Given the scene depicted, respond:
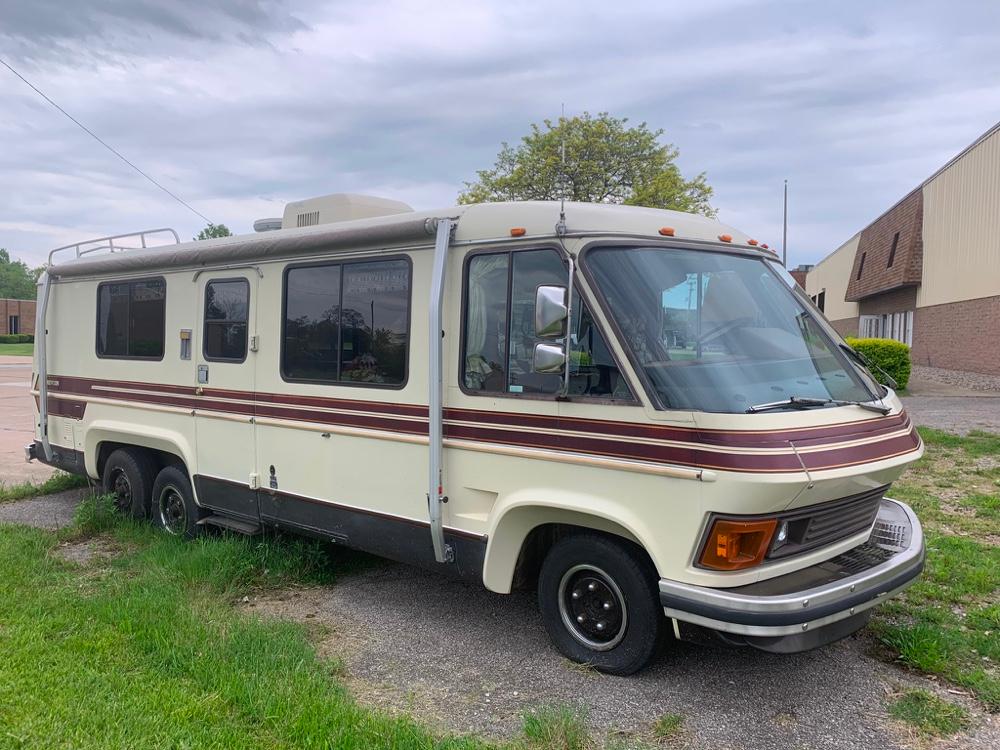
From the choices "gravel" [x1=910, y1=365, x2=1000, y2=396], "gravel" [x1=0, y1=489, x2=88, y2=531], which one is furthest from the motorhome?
"gravel" [x1=910, y1=365, x2=1000, y2=396]

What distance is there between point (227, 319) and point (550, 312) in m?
3.18

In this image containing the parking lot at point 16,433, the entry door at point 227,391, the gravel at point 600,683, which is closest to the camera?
the gravel at point 600,683

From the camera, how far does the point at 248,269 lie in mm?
5992

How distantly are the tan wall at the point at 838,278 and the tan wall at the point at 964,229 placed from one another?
999cm

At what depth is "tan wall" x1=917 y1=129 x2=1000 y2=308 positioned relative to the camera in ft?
66.4

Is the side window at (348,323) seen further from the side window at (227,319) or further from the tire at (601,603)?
the tire at (601,603)

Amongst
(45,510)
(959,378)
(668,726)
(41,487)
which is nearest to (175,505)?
(45,510)

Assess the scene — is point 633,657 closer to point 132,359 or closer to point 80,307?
point 132,359

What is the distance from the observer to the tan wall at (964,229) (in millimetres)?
20234

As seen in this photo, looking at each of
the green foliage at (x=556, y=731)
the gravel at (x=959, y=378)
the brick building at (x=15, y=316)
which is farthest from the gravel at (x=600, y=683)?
the brick building at (x=15, y=316)

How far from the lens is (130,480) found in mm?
7195

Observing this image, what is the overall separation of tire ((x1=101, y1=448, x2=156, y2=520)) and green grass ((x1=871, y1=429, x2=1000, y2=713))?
5817 millimetres

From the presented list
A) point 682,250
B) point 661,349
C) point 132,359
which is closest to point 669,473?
point 661,349

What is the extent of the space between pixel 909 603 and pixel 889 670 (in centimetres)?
100
